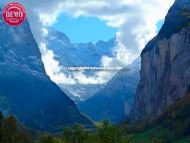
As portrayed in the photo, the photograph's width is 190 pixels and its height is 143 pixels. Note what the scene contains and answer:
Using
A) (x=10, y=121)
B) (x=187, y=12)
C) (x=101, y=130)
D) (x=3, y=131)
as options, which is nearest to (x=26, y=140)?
(x=10, y=121)

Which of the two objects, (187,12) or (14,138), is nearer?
(187,12)

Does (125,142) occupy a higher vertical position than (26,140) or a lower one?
lower

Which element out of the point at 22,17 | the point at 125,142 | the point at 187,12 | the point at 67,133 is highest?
the point at 67,133

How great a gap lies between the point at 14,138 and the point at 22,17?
87.6m

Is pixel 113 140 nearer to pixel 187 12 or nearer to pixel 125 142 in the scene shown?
pixel 125 142

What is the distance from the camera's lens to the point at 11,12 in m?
64.8

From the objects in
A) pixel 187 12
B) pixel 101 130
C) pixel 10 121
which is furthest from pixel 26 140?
pixel 187 12

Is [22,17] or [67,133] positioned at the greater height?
[67,133]

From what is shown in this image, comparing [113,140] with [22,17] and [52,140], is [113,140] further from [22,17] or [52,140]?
[22,17]

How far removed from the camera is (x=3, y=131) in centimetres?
14300

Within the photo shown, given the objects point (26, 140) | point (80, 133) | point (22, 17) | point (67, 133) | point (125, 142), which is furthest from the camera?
point (26, 140)

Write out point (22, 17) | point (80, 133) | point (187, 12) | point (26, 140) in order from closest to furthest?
1. point (187, 12)
2. point (22, 17)
3. point (80, 133)
4. point (26, 140)

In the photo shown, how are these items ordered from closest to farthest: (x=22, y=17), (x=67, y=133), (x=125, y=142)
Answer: (x=22, y=17)
(x=125, y=142)
(x=67, y=133)

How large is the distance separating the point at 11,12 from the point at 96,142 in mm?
79653
